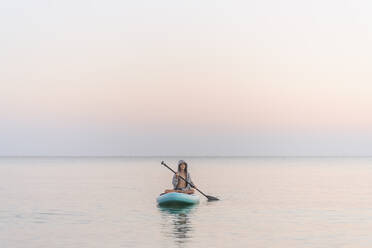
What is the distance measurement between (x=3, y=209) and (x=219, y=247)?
737 inches

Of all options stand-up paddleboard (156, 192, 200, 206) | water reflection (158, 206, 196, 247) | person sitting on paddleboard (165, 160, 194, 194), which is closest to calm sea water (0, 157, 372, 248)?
water reflection (158, 206, 196, 247)

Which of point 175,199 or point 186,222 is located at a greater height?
point 175,199

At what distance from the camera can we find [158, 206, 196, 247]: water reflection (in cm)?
2712

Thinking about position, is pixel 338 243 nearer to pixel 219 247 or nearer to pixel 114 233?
pixel 219 247

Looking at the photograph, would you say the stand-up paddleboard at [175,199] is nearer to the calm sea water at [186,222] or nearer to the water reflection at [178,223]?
the water reflection at [178,223]

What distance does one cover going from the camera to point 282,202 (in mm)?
44938

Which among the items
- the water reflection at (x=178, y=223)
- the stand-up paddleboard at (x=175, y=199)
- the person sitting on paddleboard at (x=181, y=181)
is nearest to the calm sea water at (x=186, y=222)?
the water reflection at (x=178, y=223)

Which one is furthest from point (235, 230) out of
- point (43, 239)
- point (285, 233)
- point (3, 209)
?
point (3, 209)

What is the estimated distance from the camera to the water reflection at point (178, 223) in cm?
2712

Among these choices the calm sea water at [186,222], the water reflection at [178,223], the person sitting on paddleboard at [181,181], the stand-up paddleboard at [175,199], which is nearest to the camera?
the calm sea water at [186,222]

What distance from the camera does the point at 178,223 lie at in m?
32.2

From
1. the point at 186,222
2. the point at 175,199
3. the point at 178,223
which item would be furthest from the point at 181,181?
the point at 178,223

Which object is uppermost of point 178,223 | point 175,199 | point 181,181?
point 181,181

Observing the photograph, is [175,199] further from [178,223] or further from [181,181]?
[178,223]
